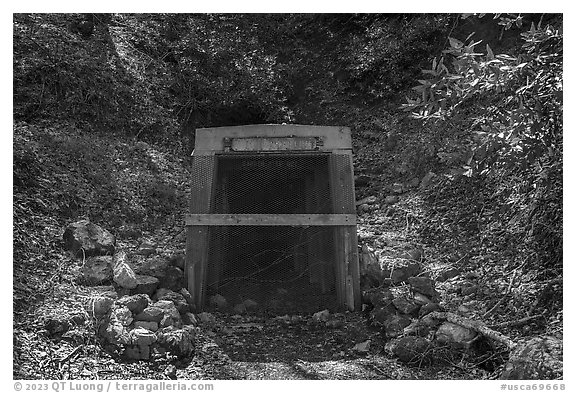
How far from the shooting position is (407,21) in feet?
29.8

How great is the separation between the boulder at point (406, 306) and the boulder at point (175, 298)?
4.96 ft

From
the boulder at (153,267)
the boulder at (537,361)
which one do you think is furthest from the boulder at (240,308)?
the boulder at (537,361)

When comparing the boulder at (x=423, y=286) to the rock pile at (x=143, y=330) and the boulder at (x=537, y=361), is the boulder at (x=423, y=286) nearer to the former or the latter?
the boulder at (x=537, y=361)

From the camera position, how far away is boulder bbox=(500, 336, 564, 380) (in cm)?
345

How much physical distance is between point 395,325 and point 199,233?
64.4 inches

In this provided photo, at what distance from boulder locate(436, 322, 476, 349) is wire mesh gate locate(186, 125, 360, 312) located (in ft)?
3.29

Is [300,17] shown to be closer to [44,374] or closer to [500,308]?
[500,308]

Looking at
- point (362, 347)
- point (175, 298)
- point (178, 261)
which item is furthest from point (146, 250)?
point (362, 347)

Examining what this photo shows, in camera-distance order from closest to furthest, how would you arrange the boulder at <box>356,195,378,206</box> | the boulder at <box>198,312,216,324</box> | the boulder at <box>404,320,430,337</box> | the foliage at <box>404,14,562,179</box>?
the foliage at <box>404,14,562,179</box>
the boulder at <box>404,320,430,337</box>
the boulder at <box>198,312,216,324</box>
the boulder at <box>356,195,378,206</box>

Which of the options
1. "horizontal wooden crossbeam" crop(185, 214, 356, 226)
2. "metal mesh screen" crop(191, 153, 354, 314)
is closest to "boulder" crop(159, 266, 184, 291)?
"metal mesh screen" crop(191, 153, 354, 314)

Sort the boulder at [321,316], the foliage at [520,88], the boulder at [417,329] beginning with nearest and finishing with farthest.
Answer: the foliage at [520,88] → the boulder at [417,329] → the boulder at [321,316]

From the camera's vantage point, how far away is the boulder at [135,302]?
165 inches

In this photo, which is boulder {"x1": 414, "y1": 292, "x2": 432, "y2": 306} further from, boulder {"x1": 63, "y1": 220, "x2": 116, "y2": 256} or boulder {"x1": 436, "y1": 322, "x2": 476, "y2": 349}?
boulder {"x1": 63, "y1": 220, "x2": 116, "y2": 256}

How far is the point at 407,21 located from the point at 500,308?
5.48 m
